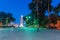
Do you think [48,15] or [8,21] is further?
[8,21]

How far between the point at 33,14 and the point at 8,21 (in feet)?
31.5

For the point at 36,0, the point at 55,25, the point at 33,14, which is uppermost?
the point at 36,0

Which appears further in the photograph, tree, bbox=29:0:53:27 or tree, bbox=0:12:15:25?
tree, bbox=0:12:15:25

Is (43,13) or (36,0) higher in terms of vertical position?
(36,0)

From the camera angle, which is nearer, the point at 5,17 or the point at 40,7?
the point at 40,7

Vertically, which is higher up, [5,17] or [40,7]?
[40,7]

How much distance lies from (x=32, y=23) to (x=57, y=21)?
15.0 ft

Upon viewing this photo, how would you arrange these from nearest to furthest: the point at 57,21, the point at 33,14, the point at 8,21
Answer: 1. the point at 57,21
2. the point at 33,14
3. the point at 8,21

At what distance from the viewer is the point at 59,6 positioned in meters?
33.4

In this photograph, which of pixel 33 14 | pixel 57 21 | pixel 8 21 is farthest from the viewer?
pixel 8 21

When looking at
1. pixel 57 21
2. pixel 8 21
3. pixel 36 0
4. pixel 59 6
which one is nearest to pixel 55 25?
pixel 57 21

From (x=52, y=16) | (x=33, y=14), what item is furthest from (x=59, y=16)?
(x=33, y=14)

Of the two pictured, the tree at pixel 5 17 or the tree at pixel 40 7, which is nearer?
the tree at pixel 40 7

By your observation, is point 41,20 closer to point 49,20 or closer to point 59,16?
point 49,20
